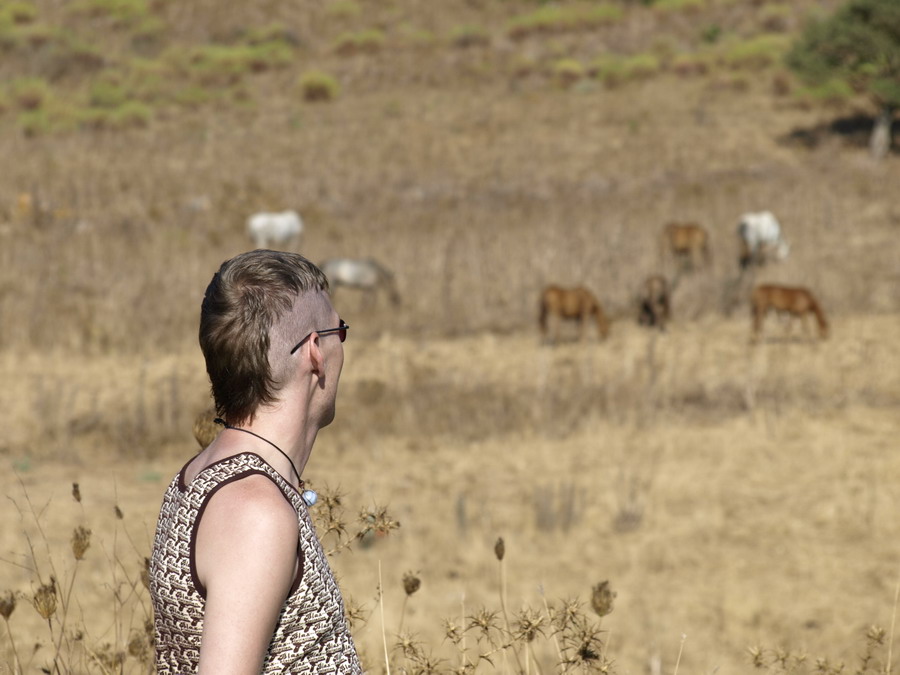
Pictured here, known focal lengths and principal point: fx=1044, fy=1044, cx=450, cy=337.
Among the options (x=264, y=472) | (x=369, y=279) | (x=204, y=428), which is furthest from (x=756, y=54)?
(x=264, y=472)

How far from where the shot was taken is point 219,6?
56219 millimetres

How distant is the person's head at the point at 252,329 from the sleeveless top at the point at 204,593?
0.12 m

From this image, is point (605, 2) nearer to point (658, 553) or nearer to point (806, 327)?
point (806, 327)

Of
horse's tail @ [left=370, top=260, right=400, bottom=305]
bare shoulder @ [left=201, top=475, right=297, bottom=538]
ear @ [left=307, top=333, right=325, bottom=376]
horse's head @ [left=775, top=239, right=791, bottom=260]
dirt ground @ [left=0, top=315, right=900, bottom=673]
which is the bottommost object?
dirt ground @ [left=0, top=315, right=900, bottom=673]

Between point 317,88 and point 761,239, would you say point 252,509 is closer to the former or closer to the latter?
point 761,239

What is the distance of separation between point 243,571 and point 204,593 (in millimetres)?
190

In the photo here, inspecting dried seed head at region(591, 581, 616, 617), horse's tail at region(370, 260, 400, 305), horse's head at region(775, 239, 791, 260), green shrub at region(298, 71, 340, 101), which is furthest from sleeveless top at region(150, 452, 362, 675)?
green shrub at region(298, 71, 340, 101)

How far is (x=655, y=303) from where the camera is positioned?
15359 mm

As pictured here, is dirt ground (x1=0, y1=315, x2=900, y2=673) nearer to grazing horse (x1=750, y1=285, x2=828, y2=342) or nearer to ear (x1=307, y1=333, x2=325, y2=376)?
grazing horse (x1=750, y1=285, x2=828, y2=342)

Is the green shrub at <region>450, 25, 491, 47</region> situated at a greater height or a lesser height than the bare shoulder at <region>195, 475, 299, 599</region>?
greater

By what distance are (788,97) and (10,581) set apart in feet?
119

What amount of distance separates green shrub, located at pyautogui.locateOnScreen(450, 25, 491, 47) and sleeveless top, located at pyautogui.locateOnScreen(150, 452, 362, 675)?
48.5 meters

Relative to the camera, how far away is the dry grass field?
24.8 feet

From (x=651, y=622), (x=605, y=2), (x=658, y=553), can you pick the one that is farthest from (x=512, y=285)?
(x=605, y=2)
